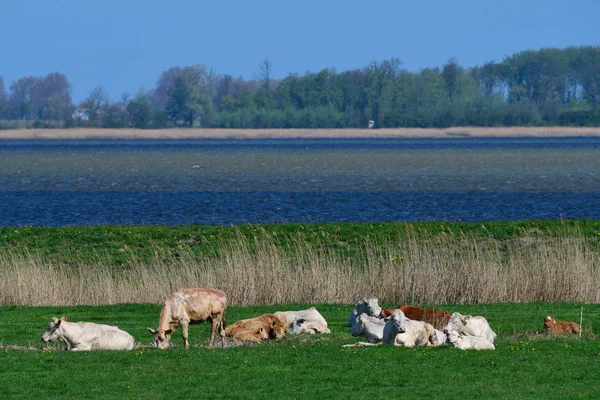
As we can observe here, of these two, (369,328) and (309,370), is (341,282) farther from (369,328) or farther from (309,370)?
(309,370)

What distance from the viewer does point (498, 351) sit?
1627 centimetres


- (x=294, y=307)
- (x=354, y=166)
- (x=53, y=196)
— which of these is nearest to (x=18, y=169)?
(x=354, y=166)

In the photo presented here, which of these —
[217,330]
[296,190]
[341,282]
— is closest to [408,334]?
[217,330]

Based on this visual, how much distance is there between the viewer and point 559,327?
59.7ft

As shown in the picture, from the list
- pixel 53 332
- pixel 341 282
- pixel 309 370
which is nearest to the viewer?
pixel 309 370

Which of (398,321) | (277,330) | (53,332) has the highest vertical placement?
(398,321)

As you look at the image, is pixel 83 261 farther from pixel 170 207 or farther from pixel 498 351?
pixel 170 207

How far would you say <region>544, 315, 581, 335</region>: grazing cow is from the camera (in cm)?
1812

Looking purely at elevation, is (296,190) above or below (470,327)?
below

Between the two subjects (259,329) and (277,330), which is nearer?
(259,329)

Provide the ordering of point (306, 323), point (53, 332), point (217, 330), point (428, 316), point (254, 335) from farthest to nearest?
point (428, 316) → point (306, 323) → point (254, 335) → point (217, 330) → point (53, 332)

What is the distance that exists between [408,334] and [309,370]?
2.38 meters

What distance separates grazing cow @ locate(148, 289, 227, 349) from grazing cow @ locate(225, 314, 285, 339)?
137cm

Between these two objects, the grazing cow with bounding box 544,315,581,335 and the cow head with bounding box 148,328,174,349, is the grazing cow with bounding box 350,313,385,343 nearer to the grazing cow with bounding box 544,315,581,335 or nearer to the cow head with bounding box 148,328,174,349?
the grazing cow with bounding box 544,315,581,335
